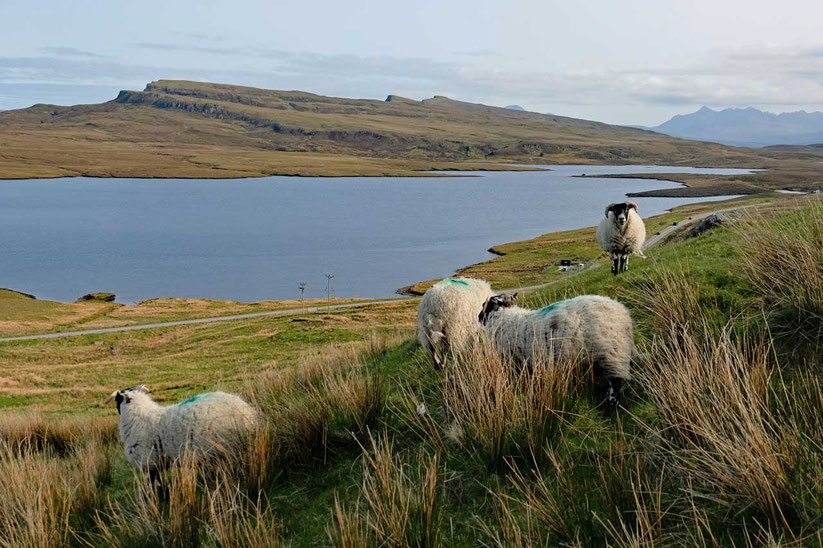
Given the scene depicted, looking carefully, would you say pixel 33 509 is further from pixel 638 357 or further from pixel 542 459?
pixel 638 357

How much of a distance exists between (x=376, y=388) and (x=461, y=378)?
158 centimetres

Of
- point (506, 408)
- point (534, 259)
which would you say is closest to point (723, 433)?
point (506, 408)

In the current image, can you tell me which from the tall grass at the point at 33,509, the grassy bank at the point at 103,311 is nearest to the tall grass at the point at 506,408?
the tall grass at the point at 33,509

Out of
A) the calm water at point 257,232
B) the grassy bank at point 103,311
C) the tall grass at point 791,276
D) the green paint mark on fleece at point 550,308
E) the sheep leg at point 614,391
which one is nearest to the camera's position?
the sheep leg at point 614,391

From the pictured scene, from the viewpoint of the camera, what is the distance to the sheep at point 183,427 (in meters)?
7.39

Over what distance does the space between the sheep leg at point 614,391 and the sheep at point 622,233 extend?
1000 cm

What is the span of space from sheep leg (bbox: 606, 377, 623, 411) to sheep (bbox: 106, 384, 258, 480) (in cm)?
378

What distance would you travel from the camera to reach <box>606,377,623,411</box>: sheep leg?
6055mm

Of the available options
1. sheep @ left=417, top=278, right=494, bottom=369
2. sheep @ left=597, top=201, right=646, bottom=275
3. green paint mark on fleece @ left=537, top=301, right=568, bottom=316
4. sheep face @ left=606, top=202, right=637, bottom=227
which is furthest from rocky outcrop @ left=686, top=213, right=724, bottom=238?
green paint mark on fleece @ left=537, top=301, right=568, bottom=316

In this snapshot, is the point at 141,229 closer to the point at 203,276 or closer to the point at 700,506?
the point at 203,276

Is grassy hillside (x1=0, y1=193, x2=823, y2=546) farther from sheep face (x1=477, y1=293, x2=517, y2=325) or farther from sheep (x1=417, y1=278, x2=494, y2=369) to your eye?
sheep face (x1=477, y1=293, x2=517, y2=325)

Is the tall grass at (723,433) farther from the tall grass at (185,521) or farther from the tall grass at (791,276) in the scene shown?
the tall grass at (185,521)

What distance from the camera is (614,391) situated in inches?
243

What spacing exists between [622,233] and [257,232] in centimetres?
9478
